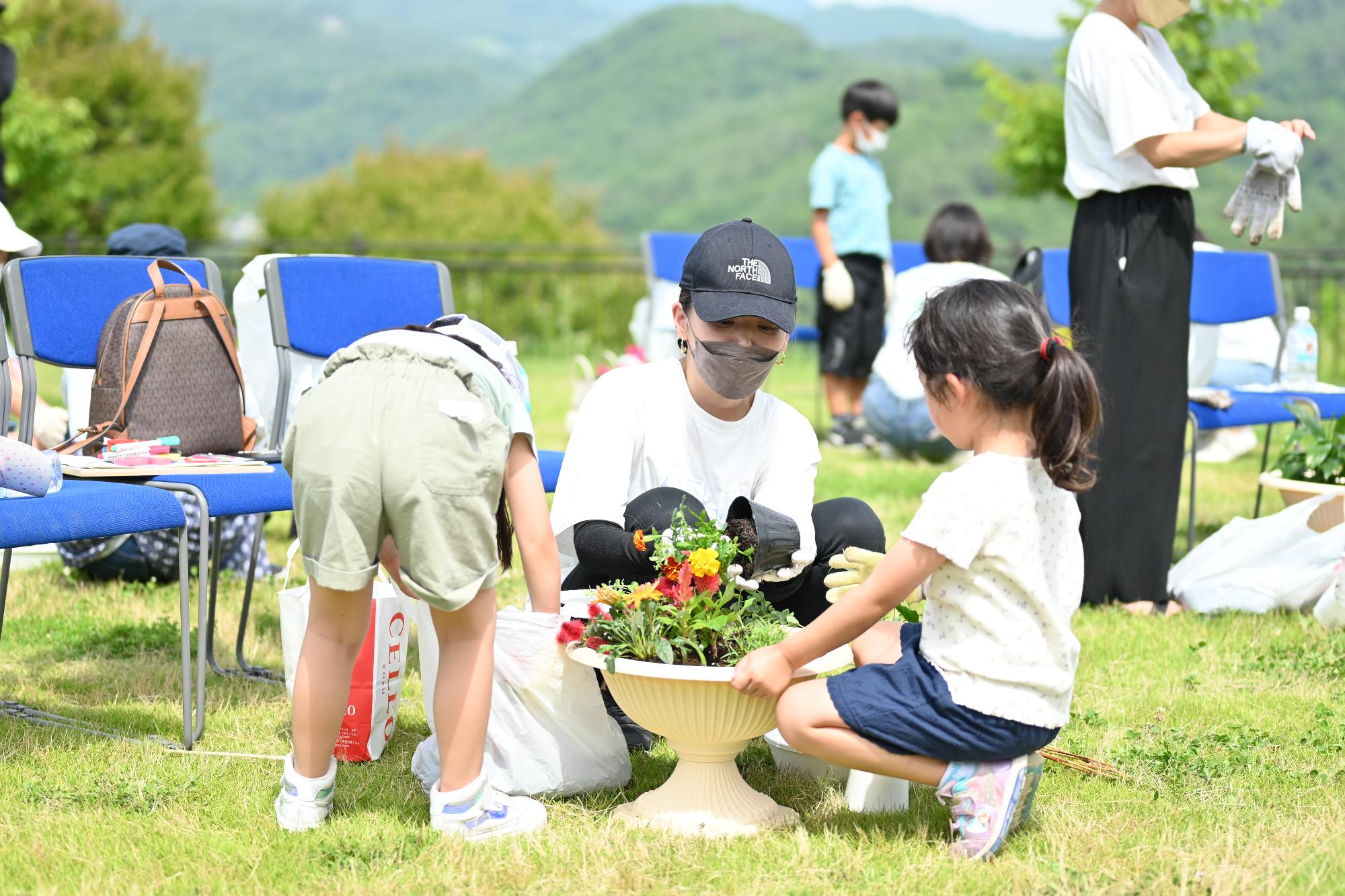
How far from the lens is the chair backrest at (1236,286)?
5723 millimetres

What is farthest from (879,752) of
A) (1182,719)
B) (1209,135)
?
(1209,135)

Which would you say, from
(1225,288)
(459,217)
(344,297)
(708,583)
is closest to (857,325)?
(1225,288)

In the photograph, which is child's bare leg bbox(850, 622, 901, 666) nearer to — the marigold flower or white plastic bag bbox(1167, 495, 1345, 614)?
the marigold flower

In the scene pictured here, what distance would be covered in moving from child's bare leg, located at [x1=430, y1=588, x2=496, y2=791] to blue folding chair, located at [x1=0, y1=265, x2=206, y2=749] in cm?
70

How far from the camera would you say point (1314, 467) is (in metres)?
4.59

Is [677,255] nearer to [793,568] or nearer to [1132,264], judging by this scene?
[1132,264]

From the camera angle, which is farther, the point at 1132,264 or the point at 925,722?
the point at 1132,264

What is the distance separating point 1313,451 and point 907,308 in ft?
8.36

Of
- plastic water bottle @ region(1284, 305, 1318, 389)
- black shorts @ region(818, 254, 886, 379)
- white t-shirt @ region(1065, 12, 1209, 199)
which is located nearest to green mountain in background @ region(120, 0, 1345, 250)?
black shorts @ region(818, 254, 886, 379)

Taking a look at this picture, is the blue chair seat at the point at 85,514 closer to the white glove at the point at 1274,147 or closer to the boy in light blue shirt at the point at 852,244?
the white glove at the point at 1274,147

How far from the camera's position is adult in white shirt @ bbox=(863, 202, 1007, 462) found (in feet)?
22.6

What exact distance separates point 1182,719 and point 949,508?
4.20ft

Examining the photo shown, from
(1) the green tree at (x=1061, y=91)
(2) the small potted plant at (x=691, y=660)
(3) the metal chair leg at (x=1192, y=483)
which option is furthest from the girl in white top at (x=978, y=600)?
(1) the green tree at (x=1061, y=91)

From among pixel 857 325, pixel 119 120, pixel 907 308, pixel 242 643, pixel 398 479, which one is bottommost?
pixel 242 643
